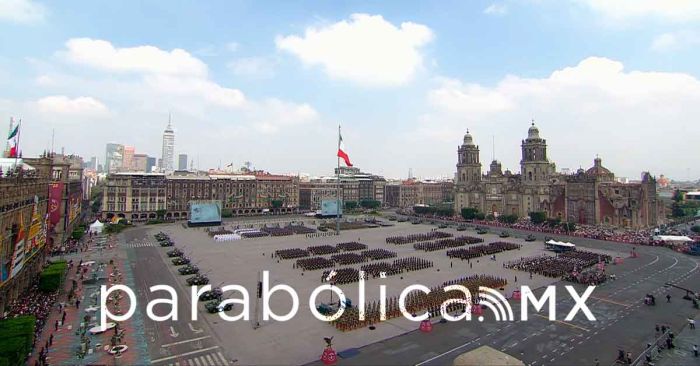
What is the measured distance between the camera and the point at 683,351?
28.1 meters

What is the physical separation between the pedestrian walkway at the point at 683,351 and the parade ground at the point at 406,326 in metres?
1.42

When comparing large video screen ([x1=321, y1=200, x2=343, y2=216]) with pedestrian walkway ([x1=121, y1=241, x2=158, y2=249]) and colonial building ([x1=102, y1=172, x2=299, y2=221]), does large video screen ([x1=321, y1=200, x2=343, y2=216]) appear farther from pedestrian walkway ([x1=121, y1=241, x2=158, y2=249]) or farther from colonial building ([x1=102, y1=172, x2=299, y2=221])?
pedestrian walkway ([x1=121, y1=241, x2=158, y2=249])

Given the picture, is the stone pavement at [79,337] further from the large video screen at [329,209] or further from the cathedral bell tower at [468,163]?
the cathedral bell tower at [468,163]

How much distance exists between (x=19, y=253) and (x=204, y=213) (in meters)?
65.6

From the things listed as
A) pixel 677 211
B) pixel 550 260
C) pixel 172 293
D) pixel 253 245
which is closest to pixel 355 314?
pixel 172 293

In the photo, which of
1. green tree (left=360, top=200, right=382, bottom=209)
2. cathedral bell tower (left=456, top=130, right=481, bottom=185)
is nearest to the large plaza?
cathedral bell tower (left=456, top=130, right=481, bottom=185)

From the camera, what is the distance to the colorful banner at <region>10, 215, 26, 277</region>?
34344 millimetres

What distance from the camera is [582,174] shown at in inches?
3989

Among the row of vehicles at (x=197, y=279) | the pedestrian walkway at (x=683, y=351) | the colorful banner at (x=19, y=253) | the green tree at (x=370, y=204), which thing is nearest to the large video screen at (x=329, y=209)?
the green tree at (x=370, y=204)

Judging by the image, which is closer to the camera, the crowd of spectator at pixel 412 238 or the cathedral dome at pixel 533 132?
the crowd of spectator at pixel 412 238

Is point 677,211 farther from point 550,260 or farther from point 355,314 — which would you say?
point 355,314

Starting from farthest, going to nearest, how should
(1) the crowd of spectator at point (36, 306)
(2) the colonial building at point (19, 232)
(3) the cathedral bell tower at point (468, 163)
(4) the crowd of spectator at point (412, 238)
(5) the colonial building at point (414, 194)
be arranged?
(5) the colonial building at point (414, 194), (3) the cathedral bell tower at point (468, 163), (4) the crowd of spectator at point (412, 238), (2) the colonial building at point (19, 232), (1) the crowd of spectator at point (36, 306)

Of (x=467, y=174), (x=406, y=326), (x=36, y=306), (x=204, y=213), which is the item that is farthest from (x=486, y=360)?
(x=467, y=174)

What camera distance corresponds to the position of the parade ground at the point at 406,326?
2692cm
